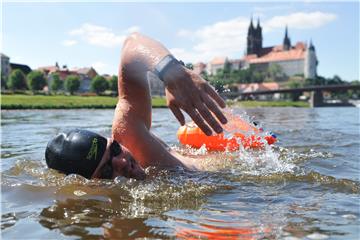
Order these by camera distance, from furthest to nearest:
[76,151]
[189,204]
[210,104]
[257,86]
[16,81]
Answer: [257,86], [16,81], [76,151], [189,204], [210,104]

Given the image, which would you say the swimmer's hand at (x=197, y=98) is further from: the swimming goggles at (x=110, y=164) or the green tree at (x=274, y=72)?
the green tree at (x=274, y=72)

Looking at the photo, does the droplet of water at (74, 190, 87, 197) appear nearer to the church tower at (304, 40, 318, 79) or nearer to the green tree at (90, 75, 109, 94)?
the green tree at (90, 75, 109, 94)

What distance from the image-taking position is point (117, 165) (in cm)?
445

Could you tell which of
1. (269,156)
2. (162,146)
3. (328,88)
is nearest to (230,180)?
(162,146)

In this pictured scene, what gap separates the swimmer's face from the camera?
171 inches

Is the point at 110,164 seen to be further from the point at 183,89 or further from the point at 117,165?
the point at 183,89

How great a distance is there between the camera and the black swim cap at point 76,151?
4.14 meters

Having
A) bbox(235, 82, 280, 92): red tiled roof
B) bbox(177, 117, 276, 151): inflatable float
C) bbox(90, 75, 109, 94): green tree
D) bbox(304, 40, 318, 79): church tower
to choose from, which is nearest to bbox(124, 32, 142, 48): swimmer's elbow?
bbox(177, 117, 276, 151): inflatable float

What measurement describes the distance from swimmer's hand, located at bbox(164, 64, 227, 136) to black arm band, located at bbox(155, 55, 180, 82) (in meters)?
0.12

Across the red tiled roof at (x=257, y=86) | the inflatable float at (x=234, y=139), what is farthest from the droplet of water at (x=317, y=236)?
the red tiled roof at (x=257, y=86)

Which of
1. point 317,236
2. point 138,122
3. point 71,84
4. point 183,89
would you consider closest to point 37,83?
point 71,84

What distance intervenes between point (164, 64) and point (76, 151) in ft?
4.77

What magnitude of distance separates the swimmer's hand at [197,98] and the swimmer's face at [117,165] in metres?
1.51

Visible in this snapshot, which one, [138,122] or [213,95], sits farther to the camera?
[138,122]
